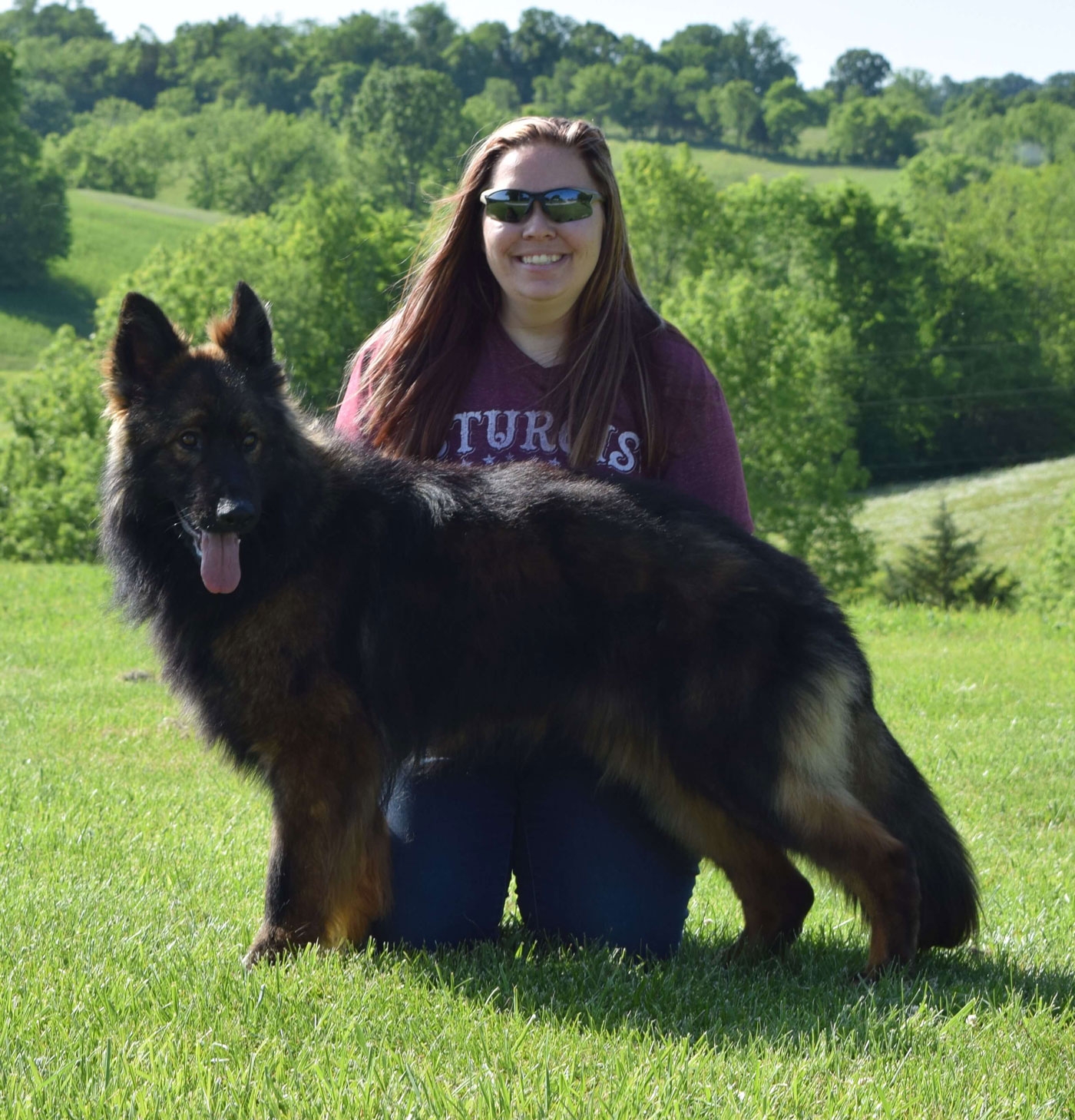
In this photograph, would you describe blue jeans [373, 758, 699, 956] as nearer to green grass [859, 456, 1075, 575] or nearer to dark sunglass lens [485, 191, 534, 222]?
dark sunglass lens [485, 191, 534, 222]

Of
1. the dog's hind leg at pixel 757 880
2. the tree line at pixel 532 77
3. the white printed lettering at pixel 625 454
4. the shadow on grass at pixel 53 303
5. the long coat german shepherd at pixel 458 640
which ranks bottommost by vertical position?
the dog's hind leg at pixel 757 880

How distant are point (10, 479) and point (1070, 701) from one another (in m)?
30.8

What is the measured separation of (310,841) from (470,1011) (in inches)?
31.5

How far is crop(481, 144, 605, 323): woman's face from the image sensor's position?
4.59 metres

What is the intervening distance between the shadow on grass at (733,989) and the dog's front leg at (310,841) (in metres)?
0.28

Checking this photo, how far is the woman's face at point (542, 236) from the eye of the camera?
15.0ft

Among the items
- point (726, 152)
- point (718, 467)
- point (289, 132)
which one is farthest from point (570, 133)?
point (726, 152)

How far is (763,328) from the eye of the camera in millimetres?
38094

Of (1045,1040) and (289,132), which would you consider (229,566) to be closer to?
(1045,1040)

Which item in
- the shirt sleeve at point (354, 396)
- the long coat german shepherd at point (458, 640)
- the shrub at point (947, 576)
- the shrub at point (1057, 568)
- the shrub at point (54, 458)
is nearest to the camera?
the long coat german shepherd at point (458, 640)

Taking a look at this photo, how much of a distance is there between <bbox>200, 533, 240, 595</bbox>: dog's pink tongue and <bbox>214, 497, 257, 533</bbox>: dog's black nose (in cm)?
8

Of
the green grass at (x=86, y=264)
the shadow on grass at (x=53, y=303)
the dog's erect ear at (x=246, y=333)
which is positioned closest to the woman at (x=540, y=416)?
the dog's erect ear at (x=246, y=333)

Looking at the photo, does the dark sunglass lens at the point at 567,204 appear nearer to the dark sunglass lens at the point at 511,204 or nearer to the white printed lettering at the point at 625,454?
the dark sunglass lens at the point at 511,204

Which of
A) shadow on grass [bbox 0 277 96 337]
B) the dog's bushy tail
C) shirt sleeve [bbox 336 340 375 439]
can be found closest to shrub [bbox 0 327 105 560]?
shadow on grass [bbox 0 277 96 337]
